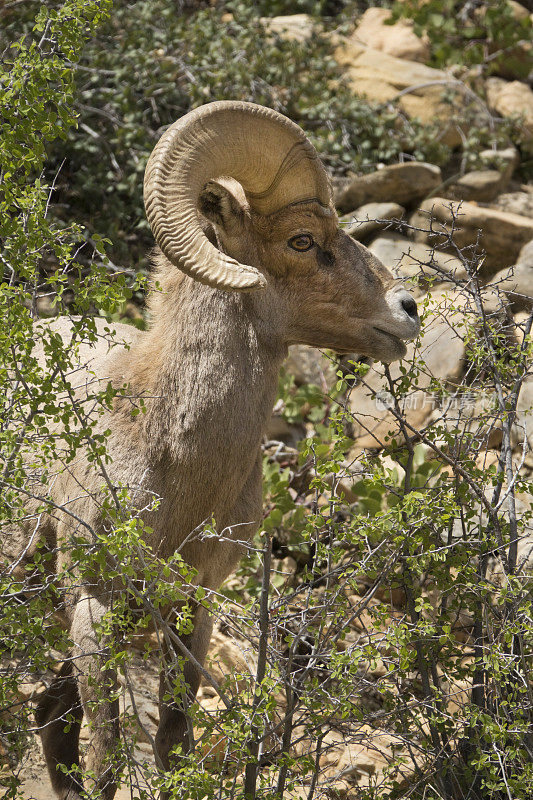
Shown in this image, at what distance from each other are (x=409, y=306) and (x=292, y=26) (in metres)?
6.91

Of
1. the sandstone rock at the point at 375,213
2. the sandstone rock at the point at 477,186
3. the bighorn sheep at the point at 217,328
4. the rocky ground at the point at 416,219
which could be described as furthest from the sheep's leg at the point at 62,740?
the sandstone rock at the point at 477,186

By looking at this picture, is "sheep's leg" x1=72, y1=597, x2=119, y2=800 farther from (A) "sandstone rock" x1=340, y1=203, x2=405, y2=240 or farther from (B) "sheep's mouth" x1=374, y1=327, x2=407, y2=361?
(A) "sandstone rock" x1=340, y1=203, x2=405, y2=240

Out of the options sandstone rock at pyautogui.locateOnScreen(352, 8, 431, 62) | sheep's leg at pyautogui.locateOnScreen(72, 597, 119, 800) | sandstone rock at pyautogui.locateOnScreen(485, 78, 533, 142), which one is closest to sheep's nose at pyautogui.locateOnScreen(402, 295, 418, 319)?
sheep's leg at pyautogui.locateOnScreen(72, 597, 119, 800)

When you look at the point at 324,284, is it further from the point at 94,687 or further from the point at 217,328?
the point at 94,687

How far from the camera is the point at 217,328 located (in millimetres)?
4320

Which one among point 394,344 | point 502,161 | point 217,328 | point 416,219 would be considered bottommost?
point 217,328

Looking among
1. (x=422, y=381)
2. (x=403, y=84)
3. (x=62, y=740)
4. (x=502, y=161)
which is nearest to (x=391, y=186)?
(x=502, y=161)

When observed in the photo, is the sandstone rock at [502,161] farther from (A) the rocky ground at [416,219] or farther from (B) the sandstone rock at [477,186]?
(B) the sandstone rock at [477,186]

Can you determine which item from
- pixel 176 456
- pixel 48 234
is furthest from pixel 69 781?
pixel 48 234

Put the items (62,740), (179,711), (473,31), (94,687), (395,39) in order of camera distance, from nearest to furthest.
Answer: (94,687) < (179,711) < (62,740) < (473,31) < (395,39)

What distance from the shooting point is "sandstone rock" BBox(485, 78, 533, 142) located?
10.7 meters

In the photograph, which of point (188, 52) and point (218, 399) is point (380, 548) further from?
point (188, 52)

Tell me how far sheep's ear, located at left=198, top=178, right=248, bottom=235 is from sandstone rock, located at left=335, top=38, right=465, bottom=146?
594cm

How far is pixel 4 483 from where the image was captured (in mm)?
3650
